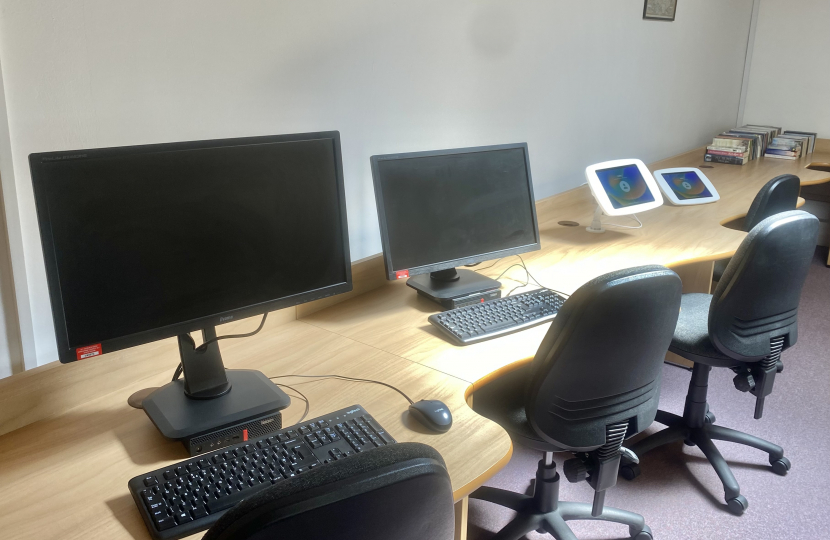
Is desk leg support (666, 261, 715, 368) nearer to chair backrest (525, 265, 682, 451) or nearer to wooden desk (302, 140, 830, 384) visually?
wooden desk (302, 140, 830, 384)

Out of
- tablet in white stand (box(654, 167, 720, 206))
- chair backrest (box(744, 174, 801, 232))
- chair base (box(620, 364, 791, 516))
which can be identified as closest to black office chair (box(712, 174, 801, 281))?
chair backrest (box(744, 174, 801, 232))

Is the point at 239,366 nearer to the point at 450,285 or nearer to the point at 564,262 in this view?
the point at 450,285

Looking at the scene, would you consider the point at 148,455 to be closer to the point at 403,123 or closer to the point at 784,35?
the point at 403,123

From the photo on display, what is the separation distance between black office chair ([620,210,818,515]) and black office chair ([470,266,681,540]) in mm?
491

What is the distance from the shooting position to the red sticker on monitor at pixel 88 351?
1171 millimetres

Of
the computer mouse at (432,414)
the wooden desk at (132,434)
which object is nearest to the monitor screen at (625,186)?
the wooden desk at (132,434)

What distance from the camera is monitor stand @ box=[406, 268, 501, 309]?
194 centimetres

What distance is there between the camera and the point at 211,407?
1324 millimetres

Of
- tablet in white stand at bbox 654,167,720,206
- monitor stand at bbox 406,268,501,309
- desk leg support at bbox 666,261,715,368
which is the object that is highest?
tablet in white stand at bbox 654,167,720,206

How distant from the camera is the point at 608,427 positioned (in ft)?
5.42

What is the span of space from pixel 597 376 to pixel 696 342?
2.70ft

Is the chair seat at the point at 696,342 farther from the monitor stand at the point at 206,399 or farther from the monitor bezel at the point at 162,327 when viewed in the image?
the monitor stand at the point at 206,399

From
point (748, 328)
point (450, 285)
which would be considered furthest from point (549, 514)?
point (748, 328)

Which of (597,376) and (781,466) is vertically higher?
(597,376)
